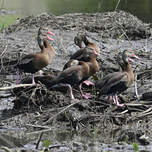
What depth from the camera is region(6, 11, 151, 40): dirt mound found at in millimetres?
16250

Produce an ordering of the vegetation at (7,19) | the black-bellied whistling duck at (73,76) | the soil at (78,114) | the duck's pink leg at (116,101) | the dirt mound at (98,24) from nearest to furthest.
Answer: the soil at (78,114), the duck's pink leg at (116,101), the black-bellied whistling duck at (73,76), the dirt mound at (98,24), the vegetation at (7,19)

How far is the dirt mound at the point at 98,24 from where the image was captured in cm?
1625

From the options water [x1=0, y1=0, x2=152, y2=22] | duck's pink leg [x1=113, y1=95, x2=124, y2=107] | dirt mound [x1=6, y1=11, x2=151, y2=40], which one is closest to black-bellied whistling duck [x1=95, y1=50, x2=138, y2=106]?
duck's pink leg [x1=113, y1=95, x2=124, y2=107]

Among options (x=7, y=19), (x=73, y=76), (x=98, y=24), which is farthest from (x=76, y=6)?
(x=73, y=76)

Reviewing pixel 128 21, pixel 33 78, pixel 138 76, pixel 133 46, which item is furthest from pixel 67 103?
pixel 128 21

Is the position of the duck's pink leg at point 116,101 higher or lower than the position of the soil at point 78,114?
higher

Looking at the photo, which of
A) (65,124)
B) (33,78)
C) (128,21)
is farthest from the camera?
(128,21)

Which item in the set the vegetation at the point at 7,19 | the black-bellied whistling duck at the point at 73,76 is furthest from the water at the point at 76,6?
the black-bellied whistling duck at the point at 73,76

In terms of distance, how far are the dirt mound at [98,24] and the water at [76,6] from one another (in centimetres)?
433

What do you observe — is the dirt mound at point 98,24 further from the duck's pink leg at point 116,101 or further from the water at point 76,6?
the duck's pink leg at point 116,101

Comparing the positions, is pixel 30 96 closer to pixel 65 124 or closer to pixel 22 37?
pixel 65 124

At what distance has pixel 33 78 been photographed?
11258 mm

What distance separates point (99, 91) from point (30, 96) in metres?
1.14

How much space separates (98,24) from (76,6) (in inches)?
392
